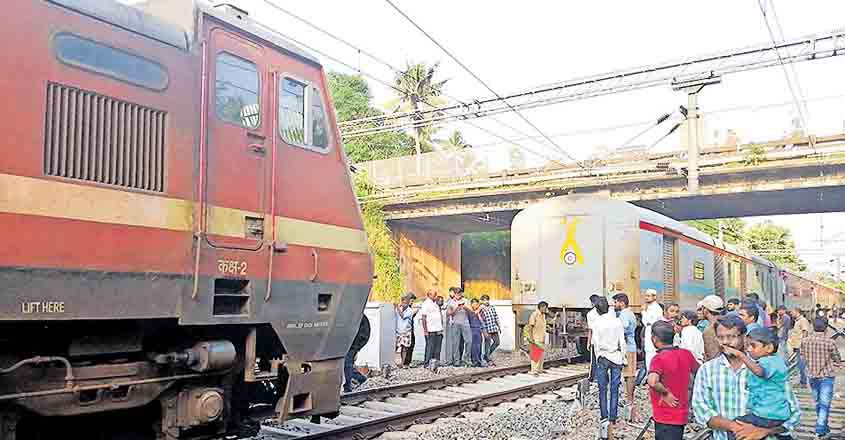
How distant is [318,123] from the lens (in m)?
6.53

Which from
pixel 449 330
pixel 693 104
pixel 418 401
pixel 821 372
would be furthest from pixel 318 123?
pixel 693 104

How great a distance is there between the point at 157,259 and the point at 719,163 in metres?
21.5

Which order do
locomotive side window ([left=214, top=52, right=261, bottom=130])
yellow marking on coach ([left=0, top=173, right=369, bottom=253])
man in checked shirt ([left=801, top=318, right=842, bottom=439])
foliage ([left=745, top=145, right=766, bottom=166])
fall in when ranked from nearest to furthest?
yellow marking on coach ([left=0, top=173, right=369, bottom=253])
locomotive side window ([left=214, top=52, right=261, bottom=130])
man in checked shirt ([left=801, top=318, right=842, bottom=439])
foliage ([left=745, top=145, right=766, bottom=166])

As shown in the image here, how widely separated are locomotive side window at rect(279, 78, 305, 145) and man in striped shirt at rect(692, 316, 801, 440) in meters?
3.67

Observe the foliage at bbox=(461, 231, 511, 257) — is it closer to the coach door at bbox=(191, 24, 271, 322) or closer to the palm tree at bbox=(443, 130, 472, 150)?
the palm tree at bbox=(443, 130, 472, 150)

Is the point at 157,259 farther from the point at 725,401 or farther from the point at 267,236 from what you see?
the point at 725,401

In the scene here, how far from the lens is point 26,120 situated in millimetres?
4273

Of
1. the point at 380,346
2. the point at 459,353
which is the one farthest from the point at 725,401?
the point at 459,353

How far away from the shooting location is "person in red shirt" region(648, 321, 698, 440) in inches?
242

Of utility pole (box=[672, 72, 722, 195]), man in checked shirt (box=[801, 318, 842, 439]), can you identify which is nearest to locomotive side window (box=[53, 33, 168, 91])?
man in checked shirt (box=[801, 318, 842, 439])

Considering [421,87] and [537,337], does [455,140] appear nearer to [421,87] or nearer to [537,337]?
[421,87]

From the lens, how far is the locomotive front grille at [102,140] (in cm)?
448

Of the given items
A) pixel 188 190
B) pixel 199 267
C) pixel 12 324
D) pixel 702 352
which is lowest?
pixel 702 352

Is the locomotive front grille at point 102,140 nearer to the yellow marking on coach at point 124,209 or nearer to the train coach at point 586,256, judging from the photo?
the yellow marking on coach at point 124,209
